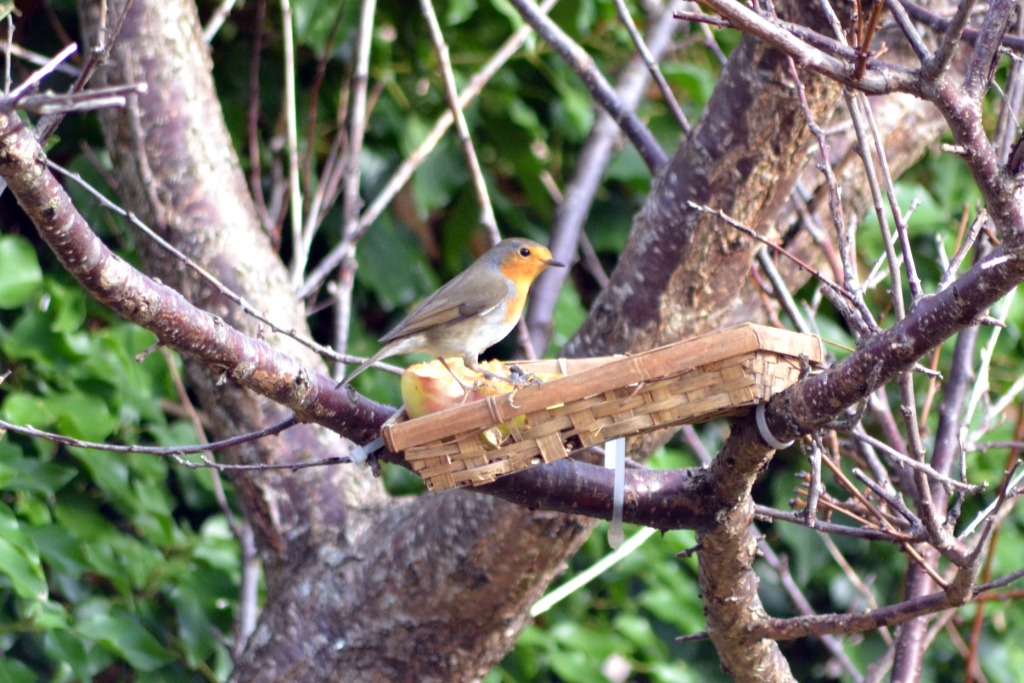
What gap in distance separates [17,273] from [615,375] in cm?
202

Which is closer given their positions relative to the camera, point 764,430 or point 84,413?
point 764,430

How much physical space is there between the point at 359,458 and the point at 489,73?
1.88m

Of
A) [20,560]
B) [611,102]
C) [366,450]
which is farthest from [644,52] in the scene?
[20,560]

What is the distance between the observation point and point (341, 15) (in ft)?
12.3

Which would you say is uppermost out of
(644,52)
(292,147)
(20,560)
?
(644,52)

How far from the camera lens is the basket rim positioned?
1.73 m

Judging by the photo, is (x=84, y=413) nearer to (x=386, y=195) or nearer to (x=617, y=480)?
(x=386, y=195)

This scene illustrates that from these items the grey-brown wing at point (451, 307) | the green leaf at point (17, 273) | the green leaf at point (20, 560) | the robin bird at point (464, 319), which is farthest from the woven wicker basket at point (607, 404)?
the green leaf at point (17, 273)

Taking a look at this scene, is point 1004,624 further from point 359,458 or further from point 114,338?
point 114,338

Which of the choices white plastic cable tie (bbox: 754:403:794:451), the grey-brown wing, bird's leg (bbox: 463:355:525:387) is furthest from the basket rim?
the grey-brown wing

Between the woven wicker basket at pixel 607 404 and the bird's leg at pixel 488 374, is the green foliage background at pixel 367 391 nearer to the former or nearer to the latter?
the bird's leg at pixel 488 374

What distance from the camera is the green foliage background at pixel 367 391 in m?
3.03

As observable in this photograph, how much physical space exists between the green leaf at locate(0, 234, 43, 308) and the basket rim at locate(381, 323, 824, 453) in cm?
160

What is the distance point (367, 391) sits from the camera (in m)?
3.59
